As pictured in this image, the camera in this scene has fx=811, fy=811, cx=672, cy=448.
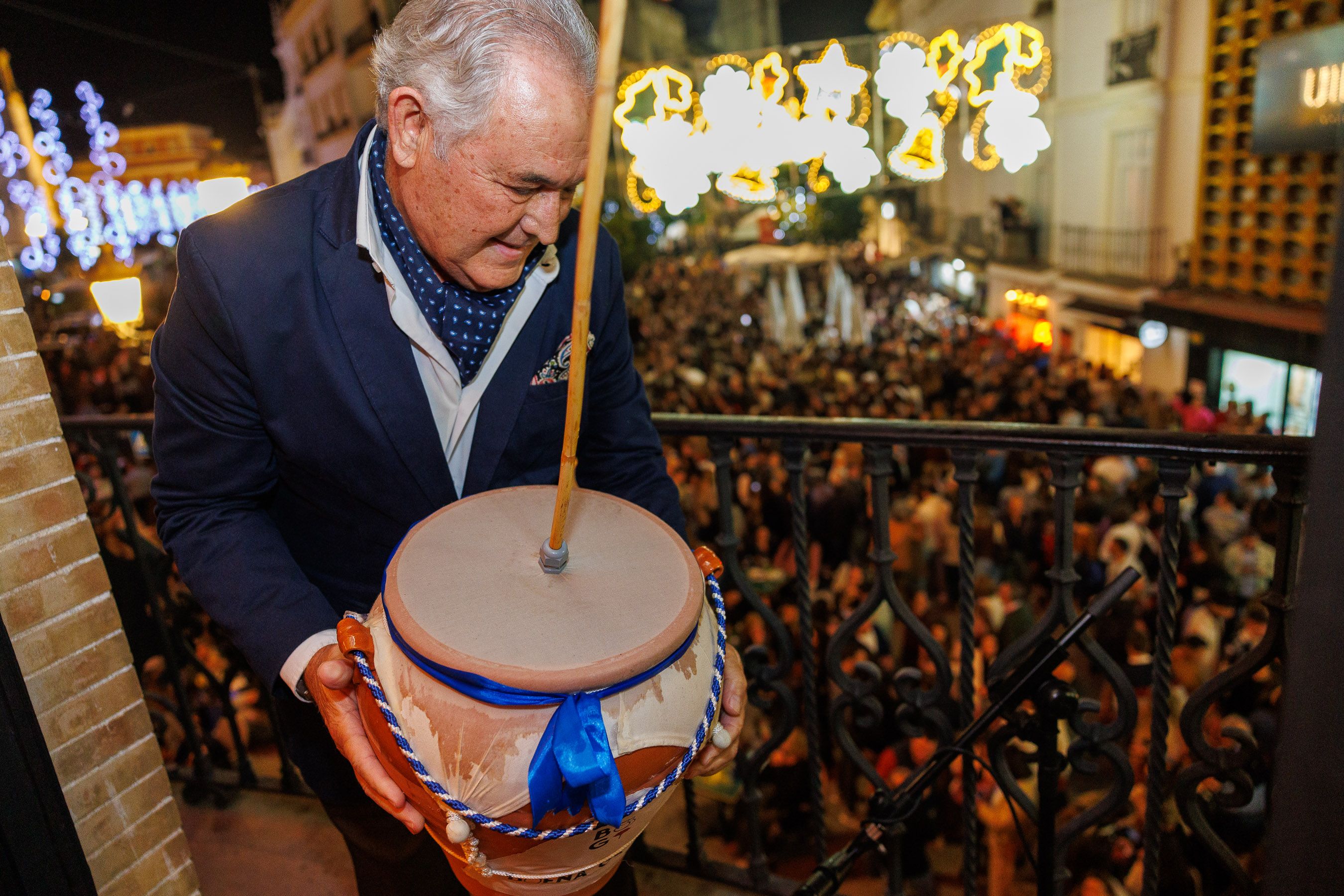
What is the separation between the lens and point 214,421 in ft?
4.29

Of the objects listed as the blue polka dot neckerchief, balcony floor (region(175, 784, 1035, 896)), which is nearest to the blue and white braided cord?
the blue polka dot neckerchief

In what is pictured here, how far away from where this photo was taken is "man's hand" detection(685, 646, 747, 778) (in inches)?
46.9

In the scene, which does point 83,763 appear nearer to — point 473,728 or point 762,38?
point 473,728

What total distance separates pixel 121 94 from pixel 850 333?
53.0 ft

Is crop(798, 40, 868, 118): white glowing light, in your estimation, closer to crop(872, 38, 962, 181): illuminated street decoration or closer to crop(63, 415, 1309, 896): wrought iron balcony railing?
crop(872, 38, 962, 181): illuminated street decoration

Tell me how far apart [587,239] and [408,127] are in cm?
55

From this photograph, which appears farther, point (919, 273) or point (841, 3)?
point (919, 273)

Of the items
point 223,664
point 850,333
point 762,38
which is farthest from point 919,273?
point 223,664

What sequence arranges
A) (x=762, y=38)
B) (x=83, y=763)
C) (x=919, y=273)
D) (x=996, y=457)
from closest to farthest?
(x=83, y=763)
(x=996, y=457)
(x=762, y=38)
(x=919, y=273)

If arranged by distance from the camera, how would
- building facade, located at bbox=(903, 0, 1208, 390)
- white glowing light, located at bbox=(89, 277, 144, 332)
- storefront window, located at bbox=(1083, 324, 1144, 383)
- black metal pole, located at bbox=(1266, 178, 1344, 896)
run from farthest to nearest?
1. storefront window, located at bbox=(1083, 324, 1144, 383)
2. building facade, located at bbox=(903, 0, 1208, 390)
3. white glowing light, located at bbox=(89, 277, 144, 332)
4. black metal pole, located at bbox=(1266, 178, 1344, 896)

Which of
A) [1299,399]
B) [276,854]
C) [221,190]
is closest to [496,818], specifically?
[276,854]

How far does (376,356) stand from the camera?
4.40 ft

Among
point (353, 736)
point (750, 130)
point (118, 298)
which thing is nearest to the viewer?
point (353, 736)

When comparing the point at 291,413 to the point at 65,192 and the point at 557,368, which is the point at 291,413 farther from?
the point at 65,192
